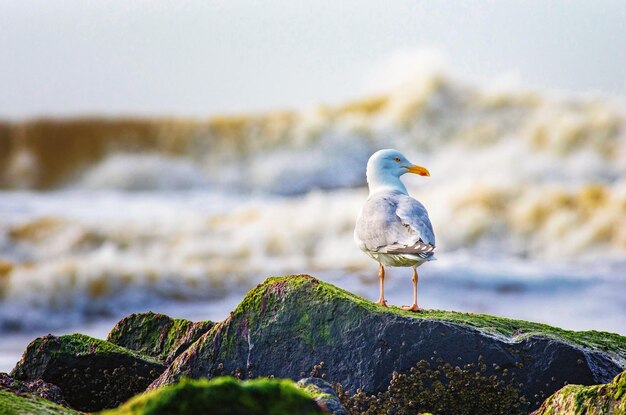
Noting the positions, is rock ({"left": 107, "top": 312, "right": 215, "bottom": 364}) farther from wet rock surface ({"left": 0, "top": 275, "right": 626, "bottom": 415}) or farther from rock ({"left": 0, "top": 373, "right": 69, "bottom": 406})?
rock ({"left": 0, "top": 373, "right": 69, "bottom": 406})

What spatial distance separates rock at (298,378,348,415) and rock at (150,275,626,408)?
0.81 metres

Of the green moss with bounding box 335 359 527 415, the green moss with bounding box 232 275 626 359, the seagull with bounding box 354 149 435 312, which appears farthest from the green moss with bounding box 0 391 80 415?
the seagull with bounding box 354 149 435 312

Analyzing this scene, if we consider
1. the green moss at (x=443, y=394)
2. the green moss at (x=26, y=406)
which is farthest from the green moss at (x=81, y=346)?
the green moss at (x=443, y=394)

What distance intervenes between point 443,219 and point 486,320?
18842 mm

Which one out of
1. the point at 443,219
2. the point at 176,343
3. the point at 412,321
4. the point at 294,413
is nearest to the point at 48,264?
the point at 443,219

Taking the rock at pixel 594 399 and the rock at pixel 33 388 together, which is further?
the rock at pixel 33 388

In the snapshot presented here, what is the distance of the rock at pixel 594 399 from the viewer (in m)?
5.29

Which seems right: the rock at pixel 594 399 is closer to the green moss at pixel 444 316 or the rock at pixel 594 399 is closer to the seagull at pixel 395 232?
the green moss at pixel 444 316

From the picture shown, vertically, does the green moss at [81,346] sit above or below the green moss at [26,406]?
above

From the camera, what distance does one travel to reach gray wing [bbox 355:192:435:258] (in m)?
7.16

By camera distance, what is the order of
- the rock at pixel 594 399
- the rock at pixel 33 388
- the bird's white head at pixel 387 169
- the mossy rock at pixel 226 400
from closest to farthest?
the mossy rock at pixel 226 400 < the rock at pixel 594 399 < the rock at pixel 33 388 < the bird's white head at pixel 387 169

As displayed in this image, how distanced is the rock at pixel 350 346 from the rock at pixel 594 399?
63cm

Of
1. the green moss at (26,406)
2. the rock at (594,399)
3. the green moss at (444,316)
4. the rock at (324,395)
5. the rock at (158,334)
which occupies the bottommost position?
the green moss at (26,406)

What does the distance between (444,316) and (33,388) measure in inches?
114
